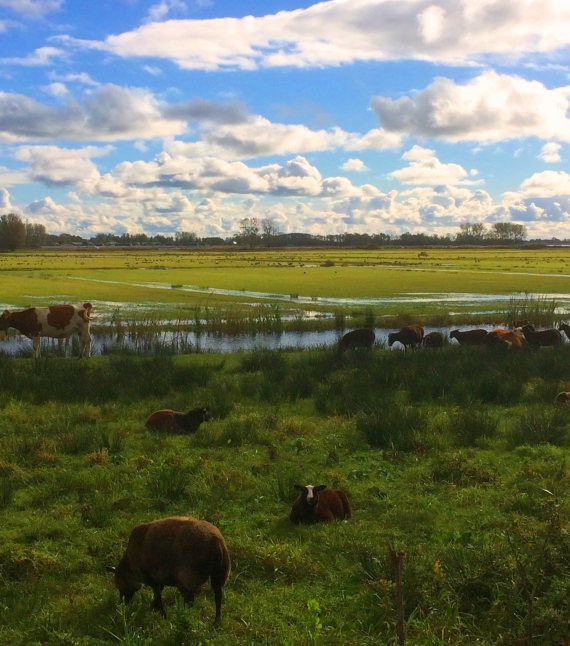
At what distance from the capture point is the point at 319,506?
Answer: 619cm

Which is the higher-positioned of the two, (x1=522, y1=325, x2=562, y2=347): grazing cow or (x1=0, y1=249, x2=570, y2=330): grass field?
(x1=0, y1=249, x2=570, y2=330): grass field

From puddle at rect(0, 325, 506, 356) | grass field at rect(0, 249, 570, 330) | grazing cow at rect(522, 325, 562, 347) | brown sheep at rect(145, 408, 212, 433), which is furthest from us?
grass field at rect(0, 249, 570, 330)

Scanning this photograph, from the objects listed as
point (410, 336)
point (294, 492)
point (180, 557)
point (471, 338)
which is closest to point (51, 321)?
point (410, 336)

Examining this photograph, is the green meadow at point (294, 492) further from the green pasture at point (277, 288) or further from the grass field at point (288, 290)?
the green pasture at point (277, 288)

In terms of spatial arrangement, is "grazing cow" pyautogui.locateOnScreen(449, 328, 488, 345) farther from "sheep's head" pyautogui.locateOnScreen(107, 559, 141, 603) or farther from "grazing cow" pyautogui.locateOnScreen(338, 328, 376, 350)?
"sheep's head" pyautogui.locateOnScreen(107, 559, 141, 603)

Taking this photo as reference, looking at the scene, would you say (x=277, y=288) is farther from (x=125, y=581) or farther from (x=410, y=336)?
(x=125, y=581)

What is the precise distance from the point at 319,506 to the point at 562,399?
626 cm

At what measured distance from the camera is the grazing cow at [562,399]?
34.2 feet

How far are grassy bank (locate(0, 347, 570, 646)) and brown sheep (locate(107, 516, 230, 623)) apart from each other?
0.81 ft

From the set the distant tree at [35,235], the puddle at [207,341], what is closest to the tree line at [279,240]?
the distant tree at [35,235]

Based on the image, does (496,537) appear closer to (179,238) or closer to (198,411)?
(198,411)

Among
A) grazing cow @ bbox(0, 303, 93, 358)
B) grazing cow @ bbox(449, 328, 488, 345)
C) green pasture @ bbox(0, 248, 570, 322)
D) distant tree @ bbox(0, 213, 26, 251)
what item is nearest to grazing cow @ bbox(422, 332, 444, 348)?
grazing cow @ bbox(449, 328, 488, 345)

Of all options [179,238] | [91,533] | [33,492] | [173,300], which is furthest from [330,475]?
[179,238]

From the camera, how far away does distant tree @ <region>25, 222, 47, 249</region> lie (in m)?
132
